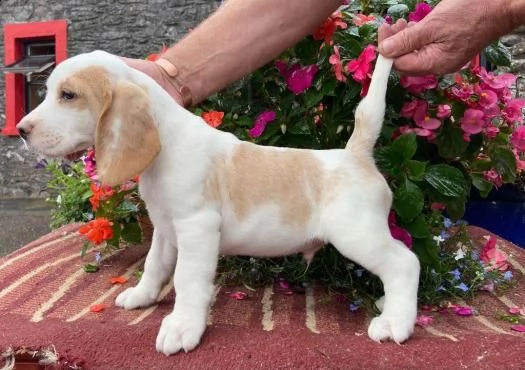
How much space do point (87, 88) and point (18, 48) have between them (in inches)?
326

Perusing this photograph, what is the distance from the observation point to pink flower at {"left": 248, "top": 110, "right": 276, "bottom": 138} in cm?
177

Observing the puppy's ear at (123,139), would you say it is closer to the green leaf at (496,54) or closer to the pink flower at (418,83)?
the pink flower at (418,83)

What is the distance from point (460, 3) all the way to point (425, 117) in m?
0.34

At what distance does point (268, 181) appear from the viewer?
1.39 m

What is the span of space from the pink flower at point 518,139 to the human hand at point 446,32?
461mm

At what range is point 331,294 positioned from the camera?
5.66 feet

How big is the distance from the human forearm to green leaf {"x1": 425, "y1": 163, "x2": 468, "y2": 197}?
0.58 meters

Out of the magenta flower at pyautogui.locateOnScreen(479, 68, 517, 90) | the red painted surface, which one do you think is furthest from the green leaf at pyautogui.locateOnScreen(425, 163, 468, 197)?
the red painted surface

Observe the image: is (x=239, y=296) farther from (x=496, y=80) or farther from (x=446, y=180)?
(x=496, y=80)

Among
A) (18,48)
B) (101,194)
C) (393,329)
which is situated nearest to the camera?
(393,329)

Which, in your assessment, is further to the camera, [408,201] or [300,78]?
[300,78]

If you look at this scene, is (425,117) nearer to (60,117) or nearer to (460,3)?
(460,3)

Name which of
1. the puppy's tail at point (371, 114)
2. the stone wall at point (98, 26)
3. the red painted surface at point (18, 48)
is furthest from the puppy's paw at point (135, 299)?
the red painted surface at point (18, 48)

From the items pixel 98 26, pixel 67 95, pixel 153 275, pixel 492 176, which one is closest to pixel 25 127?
pixel 67 95
